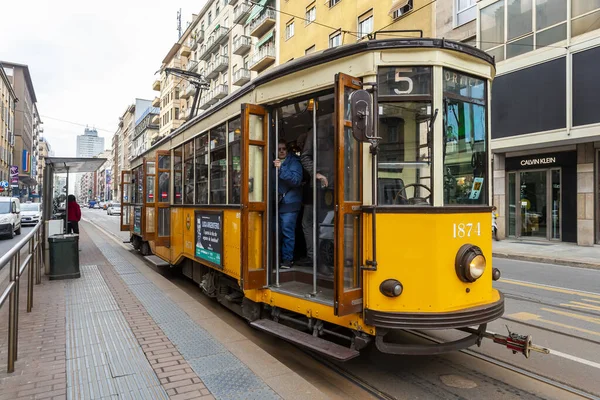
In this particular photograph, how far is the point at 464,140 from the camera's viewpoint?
3.88 m

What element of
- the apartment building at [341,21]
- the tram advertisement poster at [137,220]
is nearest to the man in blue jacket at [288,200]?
the tram advertisement poster at [137,220]

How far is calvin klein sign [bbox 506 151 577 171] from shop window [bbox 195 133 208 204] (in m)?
14.4

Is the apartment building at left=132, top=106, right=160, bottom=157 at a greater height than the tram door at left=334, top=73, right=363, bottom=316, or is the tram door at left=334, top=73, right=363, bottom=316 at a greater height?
the apartment building at left=132, top=106, right=160, bottom=157

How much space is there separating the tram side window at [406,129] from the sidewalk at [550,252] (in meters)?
10.1

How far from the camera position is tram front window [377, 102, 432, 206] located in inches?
144

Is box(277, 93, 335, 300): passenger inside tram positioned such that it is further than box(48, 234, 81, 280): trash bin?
No

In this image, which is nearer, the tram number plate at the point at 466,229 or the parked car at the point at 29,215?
the tram number plate at the point at 466,229

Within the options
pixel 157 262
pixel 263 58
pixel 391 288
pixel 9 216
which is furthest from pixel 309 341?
pixel 263 58

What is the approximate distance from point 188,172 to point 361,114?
456cm

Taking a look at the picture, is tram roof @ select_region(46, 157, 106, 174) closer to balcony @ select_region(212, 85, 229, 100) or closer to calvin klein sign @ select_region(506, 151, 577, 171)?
calvin klein sign @ select_region(506, 151, 577, 171)

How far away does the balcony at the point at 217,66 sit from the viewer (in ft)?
138

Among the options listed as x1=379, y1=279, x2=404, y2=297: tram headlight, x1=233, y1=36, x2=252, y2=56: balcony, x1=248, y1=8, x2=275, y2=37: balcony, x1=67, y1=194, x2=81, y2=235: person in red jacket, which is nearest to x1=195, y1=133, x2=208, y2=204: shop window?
x1=379, y1=279, x2=404, y2=297: tram headlight

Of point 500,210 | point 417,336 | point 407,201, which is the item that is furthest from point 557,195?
point 407,201

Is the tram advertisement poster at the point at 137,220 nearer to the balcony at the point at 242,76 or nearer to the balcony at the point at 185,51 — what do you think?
the balcony at the point at 242,76
